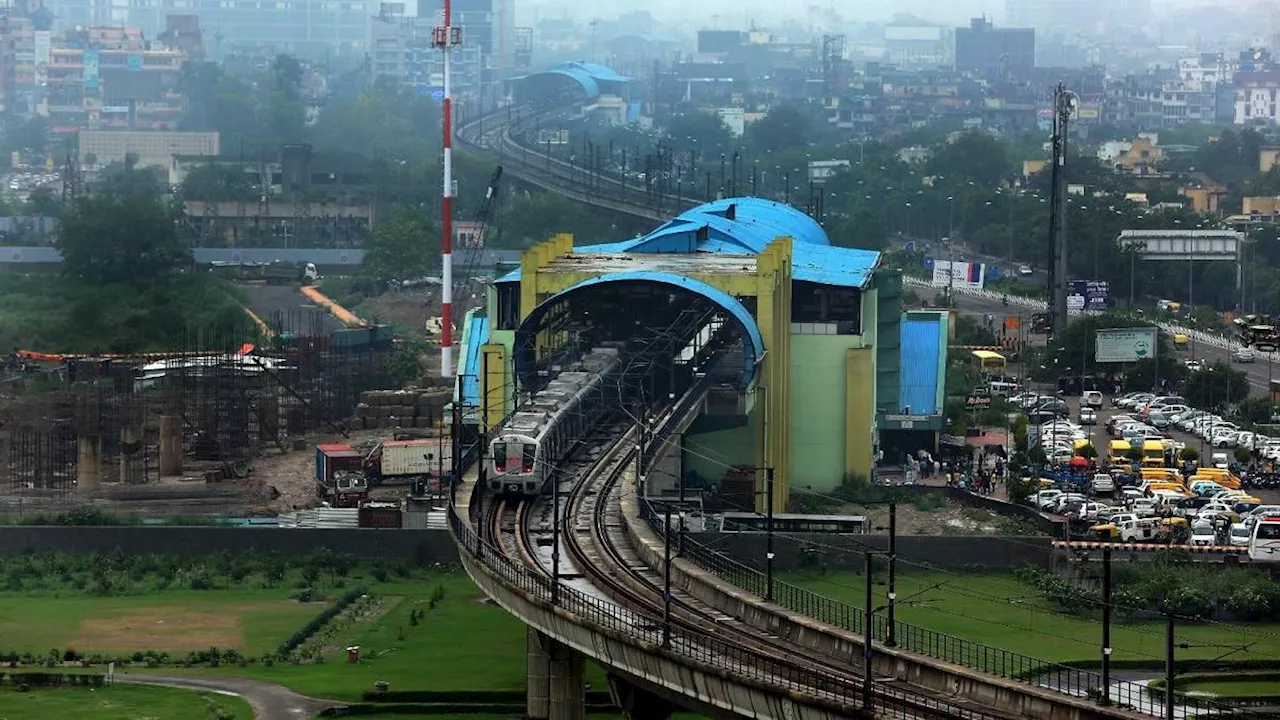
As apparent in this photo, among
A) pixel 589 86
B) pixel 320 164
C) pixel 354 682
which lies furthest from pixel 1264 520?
pixel 589 86

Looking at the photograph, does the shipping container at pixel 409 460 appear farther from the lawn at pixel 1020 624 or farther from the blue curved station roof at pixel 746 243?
the lawn at pixel 1020 624

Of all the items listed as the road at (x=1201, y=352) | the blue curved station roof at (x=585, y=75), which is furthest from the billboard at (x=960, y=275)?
the blue curved station roof at (x=585, y=75)

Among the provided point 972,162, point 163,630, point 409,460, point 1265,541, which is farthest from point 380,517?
point 972,162

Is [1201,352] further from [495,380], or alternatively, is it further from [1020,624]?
[1020,624]

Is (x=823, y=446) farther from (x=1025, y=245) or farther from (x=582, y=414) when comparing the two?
(x=1025, y=245)

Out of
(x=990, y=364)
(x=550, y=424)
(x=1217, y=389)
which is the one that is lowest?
(x=990, y=364)

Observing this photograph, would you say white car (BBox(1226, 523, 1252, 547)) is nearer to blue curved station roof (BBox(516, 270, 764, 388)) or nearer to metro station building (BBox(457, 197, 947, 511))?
metro station building (BBox(457, 197, 947, 511))
